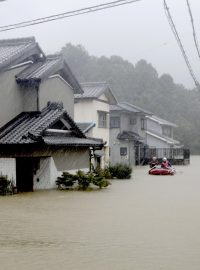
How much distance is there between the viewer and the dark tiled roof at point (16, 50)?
76.3 ft

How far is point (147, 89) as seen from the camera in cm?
10200

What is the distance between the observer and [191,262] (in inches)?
353

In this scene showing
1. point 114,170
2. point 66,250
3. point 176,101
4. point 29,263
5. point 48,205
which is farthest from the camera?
point 176,101

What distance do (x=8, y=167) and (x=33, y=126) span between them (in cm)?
266

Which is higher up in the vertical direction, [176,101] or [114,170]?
[176,101]

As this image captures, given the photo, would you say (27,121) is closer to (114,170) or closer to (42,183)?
(42,183)

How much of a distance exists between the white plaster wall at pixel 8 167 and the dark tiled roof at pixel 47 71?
16.9 ft

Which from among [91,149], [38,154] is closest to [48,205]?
[38,154]

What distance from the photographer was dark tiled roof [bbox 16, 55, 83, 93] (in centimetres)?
2386

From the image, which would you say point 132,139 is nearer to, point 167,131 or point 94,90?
point 94,90

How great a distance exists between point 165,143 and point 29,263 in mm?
49523

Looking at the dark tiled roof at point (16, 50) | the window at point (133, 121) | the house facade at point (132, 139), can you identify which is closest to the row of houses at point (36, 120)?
the dark tiled roof at point (16, 50)

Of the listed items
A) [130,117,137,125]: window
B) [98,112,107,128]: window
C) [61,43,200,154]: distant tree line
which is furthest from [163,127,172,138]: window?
[98,112,107,128]: window

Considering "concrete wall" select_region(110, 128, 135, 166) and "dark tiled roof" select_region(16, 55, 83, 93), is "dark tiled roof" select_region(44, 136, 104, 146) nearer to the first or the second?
"dark tiled roof" select_region(16, 55, 83, 93)
